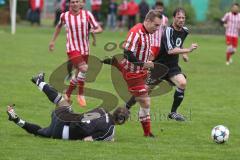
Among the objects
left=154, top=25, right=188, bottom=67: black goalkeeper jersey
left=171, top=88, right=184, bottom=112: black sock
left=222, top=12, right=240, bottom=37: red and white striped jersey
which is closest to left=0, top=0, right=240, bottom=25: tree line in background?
left=222, top=12, right=240, bottom=37: red and white striped jersey

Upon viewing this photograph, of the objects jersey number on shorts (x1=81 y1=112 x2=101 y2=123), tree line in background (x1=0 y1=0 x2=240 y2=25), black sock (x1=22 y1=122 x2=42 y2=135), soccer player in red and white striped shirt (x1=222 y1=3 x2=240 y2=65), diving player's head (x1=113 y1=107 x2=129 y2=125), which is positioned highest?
diving player's head (x1=113 y1=107 x2=129 y2=125)

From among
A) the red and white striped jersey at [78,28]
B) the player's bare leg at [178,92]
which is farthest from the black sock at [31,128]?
the red and white striped jersey at [78,28]

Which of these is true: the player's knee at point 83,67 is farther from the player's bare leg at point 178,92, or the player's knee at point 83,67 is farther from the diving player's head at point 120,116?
the diving player's head at point 120,116

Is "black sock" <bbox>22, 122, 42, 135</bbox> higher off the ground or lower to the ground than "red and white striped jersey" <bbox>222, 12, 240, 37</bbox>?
higher

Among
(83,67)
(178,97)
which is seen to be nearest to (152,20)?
(178,97)

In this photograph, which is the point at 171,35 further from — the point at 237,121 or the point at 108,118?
the point at 108,118

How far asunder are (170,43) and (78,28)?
2.99 metres

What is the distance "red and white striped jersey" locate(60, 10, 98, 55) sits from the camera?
52.6 feet

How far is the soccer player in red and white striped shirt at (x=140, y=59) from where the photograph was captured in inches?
458

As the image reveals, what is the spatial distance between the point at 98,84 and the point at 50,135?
28.8ft

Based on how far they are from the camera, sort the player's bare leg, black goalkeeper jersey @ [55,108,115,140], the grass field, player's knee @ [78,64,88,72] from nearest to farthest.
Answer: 1. the grass field
2. black goalkeeper jersey @ [55,108,115,140]
3. the player's bare leg
4. player's knee @ [78,64,88,72]

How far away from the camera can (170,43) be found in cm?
1387

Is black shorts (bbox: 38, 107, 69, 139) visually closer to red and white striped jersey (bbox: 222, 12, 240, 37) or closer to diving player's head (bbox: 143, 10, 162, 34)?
diving player's head (bbox: 143, 10, 162, 34)

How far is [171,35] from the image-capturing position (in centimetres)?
1399
